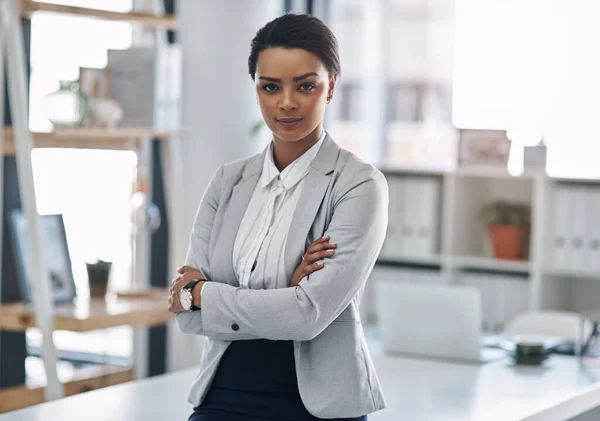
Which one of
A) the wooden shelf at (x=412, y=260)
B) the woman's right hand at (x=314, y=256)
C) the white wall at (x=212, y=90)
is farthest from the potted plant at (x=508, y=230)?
Result: the woman's right hand at (x=314, y=256)

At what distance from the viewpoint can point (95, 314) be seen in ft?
11.7

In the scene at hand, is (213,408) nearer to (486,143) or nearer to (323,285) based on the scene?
(323,285)

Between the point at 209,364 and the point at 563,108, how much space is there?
11.1 feet

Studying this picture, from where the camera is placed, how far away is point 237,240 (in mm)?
1910

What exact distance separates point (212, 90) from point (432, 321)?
88.3 inches

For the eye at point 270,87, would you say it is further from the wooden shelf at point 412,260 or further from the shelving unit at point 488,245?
the wooden shelf at point 412,260

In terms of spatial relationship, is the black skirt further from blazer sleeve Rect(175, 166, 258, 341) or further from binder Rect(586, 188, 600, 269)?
binder Rect(586, 188, 600, 269)

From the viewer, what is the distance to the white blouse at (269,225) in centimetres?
187

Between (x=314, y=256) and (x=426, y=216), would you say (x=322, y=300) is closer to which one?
(x=314, y=256)

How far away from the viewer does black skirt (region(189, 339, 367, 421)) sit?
5.98ft

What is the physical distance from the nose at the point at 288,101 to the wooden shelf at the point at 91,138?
1.82 metres

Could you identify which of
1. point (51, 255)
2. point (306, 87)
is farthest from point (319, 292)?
point (51, 255)

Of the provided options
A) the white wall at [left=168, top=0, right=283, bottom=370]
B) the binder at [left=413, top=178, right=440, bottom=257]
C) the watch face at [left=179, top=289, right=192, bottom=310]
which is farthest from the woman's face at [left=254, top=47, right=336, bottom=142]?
the binder at [left=413, top=178, right=440, bottom=257]

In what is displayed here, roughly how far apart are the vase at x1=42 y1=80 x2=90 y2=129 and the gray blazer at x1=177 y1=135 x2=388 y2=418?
1798mm
